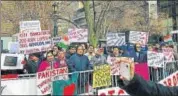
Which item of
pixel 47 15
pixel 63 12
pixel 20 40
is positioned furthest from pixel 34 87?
pixel 63 12

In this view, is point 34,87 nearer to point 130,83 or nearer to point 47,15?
point 130,83

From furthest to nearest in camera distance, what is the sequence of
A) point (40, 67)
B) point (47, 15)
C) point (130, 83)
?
point (47, 15) < point (40, 67) < point (130, 83)

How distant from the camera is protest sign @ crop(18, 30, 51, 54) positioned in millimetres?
13180

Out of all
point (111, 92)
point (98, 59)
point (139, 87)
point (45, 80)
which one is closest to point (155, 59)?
point (98, 59)

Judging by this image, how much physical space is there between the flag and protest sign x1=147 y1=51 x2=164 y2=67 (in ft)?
11.0

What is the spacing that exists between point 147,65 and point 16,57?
3452 millimetres

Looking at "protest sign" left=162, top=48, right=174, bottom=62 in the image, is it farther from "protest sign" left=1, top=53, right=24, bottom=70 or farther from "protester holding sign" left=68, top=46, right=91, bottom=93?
"protest sign" left=1, top=53, right=24, bottom=70

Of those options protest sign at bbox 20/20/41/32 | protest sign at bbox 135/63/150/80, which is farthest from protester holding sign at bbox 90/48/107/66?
protest sign at bbox 20/20/41/32

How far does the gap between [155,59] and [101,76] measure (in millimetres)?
3104

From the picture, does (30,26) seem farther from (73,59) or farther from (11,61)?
(73,59)

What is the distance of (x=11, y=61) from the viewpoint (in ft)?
44.6

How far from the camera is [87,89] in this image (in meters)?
11.3

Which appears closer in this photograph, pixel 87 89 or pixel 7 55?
pixel 87 89

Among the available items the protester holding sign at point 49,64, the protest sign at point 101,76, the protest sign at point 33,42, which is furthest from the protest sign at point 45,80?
the protest sign at point 33,42
